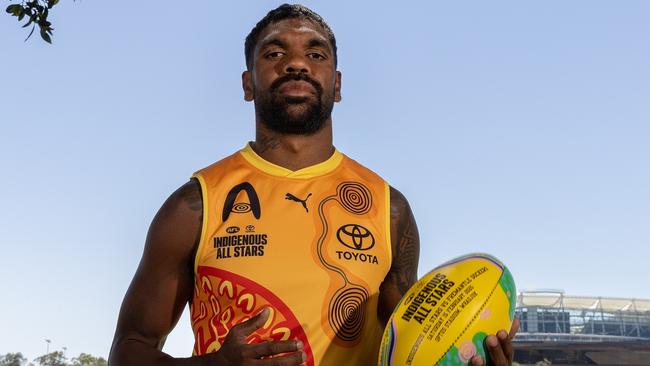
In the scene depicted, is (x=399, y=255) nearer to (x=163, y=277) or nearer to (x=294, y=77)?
(x=294, y=77)

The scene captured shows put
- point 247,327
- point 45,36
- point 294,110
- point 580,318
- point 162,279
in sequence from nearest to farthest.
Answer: point 247,327
point 162,279
point 294,110
point 45,36
point 580,318

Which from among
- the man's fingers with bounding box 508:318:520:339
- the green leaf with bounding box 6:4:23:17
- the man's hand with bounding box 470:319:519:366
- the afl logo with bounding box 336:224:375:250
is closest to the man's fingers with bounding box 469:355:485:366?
the man's hand with bounding box 470:319:519:366

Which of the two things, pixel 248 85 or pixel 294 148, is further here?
pixel 248 85

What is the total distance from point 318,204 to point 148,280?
101cm

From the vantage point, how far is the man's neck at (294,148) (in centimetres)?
508

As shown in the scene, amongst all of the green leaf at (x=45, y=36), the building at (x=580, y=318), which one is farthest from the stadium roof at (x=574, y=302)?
the green leaf at (x=45, y=36)

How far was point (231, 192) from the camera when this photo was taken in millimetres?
4914

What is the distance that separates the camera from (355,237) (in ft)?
15.9

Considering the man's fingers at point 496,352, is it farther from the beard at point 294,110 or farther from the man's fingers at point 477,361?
the beard at point 294,110

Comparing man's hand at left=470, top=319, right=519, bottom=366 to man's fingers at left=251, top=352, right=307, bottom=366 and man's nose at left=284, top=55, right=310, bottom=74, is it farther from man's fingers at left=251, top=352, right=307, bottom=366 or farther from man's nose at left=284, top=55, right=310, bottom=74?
man's nose at left=284, top=55, right=310, bottom=74

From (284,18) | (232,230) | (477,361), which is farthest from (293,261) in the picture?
(284,18)

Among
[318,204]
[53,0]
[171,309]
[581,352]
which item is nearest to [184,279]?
[171,309]

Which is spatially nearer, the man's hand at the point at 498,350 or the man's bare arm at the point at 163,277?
the man's hand at the point at 498,350

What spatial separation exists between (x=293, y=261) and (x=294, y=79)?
104 centimetres
